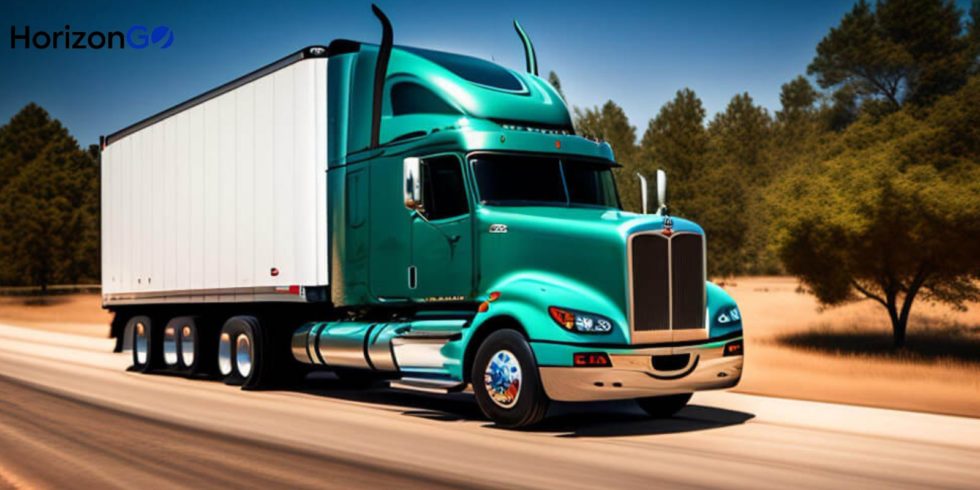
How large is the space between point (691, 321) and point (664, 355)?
1.95 feet

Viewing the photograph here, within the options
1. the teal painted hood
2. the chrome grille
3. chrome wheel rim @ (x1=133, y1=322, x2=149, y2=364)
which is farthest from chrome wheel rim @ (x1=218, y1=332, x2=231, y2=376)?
the chrome grille

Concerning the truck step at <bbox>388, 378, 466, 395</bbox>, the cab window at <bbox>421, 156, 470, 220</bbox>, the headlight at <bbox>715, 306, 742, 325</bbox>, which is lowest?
the truck step at <bbox>388, 378, 466, 395</bbox>

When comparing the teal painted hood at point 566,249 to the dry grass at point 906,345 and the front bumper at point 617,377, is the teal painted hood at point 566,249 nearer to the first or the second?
the front bumper at point 617,377

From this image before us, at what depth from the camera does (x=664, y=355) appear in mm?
11258

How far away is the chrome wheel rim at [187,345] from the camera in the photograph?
18.3 metres

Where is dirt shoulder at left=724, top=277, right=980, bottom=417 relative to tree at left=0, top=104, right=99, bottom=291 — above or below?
below

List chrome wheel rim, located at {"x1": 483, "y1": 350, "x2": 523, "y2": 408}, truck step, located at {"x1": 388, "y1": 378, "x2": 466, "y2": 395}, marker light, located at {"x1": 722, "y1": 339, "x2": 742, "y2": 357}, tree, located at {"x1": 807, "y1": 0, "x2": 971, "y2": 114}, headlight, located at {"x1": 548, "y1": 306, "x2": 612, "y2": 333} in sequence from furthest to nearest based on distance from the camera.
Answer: tree, located at {"x1": 807, "y1": 0, "x2": 971, "y2": 114} < truck step, located at {"x1": 388, "y1": 378, "x2": 466, "y2": 395} < marker light, located at {"x1": 722, "y1": 339, "x2": 742, "y2": 357} < chrome wheel rim, located at {"x1": 483, "y1": 350, "x2": 523, "y2": 408} < headlight, located at {"x1": 548, "y1": 306, "x2": 612, "y2": 333}

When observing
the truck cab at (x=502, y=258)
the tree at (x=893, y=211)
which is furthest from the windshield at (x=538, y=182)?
the tree at (x=893, y=211)

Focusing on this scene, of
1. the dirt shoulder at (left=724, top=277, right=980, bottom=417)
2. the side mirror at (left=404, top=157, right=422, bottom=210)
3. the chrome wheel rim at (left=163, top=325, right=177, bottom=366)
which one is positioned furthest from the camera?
the chrome wheel rim at (left=163, top=325, right=177, bottom=366)

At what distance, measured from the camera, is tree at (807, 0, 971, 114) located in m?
33.2

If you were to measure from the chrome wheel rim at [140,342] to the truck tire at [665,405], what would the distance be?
1070 centimetres

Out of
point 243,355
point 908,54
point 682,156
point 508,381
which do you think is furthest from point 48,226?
point 508,381

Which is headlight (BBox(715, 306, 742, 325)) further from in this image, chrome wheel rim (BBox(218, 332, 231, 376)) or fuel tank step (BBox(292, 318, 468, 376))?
chrome wheel rim (BBox(218, 332, 231, 376))

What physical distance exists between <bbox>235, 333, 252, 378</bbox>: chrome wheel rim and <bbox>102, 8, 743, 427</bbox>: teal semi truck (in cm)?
4
